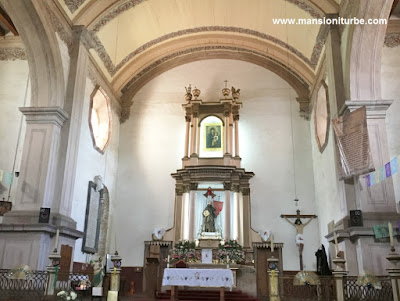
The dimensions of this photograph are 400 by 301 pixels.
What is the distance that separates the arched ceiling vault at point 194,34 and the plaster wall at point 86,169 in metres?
2.06

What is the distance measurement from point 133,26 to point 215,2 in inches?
112

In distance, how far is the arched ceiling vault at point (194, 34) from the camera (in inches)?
467

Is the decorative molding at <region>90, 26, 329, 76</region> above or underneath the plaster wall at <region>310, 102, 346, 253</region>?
above

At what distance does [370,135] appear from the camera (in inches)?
368

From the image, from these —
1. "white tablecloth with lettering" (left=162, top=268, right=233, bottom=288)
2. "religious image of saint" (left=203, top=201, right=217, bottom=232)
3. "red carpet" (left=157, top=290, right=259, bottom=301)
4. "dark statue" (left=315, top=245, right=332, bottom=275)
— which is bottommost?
"red carpet" (left=157, top=290, right=259, bottom=301)

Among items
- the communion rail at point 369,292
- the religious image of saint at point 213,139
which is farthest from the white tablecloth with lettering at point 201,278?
the religious image of saint at point 213,139

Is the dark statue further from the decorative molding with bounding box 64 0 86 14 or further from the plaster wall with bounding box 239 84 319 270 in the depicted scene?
the decorative molding with bounding box 64 0 86 14

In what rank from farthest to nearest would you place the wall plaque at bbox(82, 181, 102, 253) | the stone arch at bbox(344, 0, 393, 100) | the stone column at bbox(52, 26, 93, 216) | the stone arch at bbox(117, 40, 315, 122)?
the stone arch at bbox(117, 40, 315, 122)
the wall plaque at bbox(82, 181, 102, 253)
the stone column at bbox(52, 26, 93, 216)
the stone arch at bbox(344, 0, 393, 100)

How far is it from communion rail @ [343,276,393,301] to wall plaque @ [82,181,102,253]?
287 inches

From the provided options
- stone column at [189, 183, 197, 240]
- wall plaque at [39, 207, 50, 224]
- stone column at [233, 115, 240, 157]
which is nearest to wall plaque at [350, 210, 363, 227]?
stone column at [189, 183, 197, 240]

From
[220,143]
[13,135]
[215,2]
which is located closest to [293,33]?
[215,2]

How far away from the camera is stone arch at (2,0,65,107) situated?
967 cm

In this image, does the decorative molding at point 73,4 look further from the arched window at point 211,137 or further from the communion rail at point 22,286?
the communion rail at point 22,286

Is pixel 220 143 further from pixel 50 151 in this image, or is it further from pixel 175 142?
pixel 50 151
